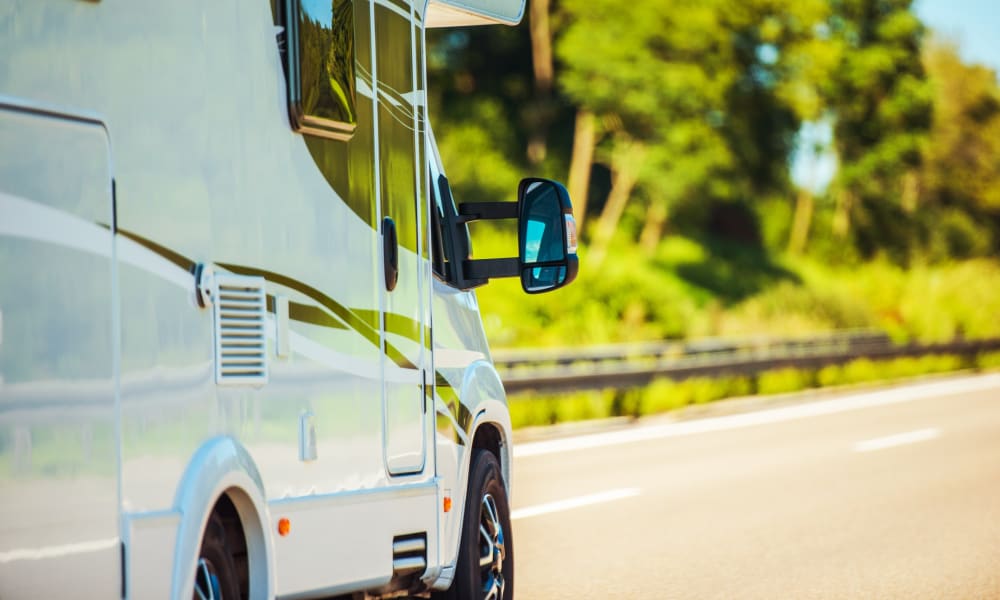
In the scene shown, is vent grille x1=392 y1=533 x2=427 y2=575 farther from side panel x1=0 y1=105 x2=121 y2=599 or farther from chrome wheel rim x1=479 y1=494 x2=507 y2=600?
side panel x1=0 y1=105 x2=121 y2=599

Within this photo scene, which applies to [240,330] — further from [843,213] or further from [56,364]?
[843,213]

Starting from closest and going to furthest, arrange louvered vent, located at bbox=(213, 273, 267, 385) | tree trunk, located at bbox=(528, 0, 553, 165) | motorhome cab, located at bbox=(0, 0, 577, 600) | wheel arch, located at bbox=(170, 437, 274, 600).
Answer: motorhome cab, located at bbox=(0, 0, 577, 600), wheel arch, located at bbox=(170, 437, 274, 600), louvered vent, located at bbox=(213, 273, 267, 385), tree trunk, located at bbox=(528, 0, 553, 165)

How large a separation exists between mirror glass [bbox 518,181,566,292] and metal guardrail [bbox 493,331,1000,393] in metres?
10.6

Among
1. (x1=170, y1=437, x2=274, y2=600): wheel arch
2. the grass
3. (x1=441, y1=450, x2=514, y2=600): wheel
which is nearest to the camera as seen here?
(x1=170, y1=437, x2=274, y2=600): wheel arch

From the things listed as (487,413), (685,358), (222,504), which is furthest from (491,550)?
(685,358)

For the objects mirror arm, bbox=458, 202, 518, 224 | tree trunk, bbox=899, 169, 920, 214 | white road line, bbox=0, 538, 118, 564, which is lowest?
white road line, bbox=0, 538, 118, 564

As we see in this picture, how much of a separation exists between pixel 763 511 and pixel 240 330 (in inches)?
287

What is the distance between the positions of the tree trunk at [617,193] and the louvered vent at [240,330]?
31366mm

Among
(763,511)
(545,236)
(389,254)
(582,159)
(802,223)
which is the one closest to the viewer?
(389,254)

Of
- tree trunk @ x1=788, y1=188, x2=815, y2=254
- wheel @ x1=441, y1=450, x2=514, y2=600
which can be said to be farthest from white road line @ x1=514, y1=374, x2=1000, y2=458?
tree trunk @ x1=788, y1=188, x2=815, y2=254

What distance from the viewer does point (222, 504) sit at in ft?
15.5

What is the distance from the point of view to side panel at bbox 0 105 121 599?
3.52m

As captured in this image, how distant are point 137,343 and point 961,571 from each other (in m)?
5.84

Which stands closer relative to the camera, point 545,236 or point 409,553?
point 409,553
